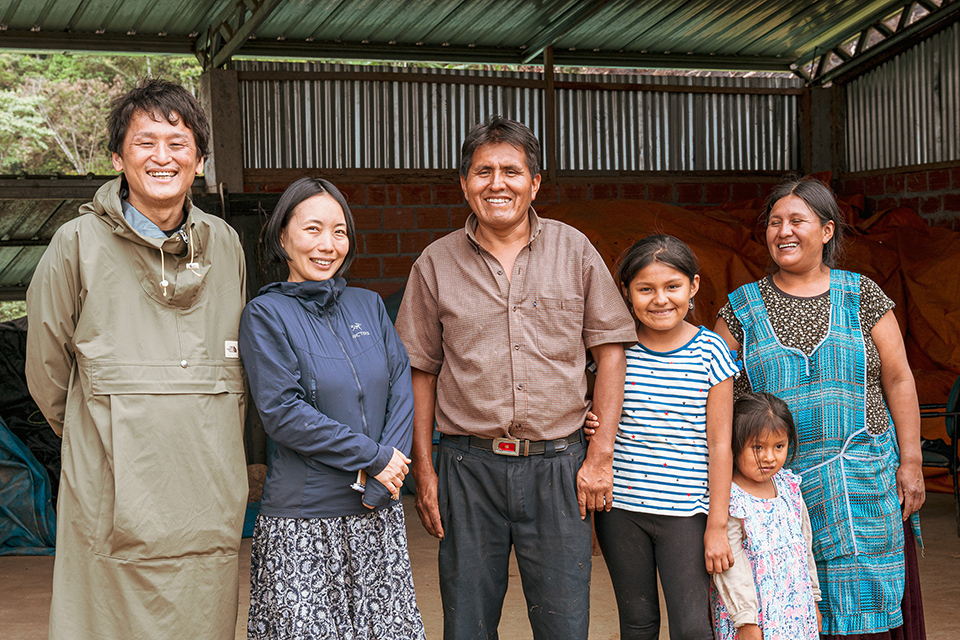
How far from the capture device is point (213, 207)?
218 inches

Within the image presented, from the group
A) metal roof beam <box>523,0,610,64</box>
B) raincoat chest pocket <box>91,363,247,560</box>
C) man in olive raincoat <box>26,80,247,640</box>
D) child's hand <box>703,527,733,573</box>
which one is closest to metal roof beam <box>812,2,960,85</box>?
metal roof beam <box>523,0,610,64</box>

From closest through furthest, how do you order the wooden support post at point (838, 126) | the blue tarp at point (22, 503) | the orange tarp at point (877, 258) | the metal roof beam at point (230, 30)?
the blue tarp at point (22, 503) < the metal roof beam at point (230, 30) < the orange tarp at point (877, 258) < the wooden support post at point (838, 126)

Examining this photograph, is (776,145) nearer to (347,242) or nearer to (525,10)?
(525,10)

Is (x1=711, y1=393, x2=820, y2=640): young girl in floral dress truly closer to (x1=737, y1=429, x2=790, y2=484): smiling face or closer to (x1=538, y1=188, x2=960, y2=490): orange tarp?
(x1=737, y1=429, x2=790, y2=484): smiling face

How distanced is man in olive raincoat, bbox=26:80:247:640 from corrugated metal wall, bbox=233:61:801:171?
171 inches

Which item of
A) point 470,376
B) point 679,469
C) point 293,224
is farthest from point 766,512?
point 293,224

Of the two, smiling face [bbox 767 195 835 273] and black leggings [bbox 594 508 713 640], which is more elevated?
smiling face [bbox 767 195 835 273]

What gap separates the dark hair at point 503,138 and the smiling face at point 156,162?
27.3 inches

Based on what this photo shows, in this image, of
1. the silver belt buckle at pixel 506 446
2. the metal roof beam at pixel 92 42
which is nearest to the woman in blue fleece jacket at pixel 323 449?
the silver belt buckle at pixel 506 446

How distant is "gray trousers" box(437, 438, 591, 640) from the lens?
7.57 feet

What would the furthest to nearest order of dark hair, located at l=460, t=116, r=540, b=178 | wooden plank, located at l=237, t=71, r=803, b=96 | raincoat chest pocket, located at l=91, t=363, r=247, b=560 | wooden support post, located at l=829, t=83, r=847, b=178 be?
wooden support post, located at l=829, t=83, r=847, b=178
wooden plank, located at l=237, t=71, r=803, b=96
dark hair, located at l=460, t=116, r=540, b=178
raincoat chest pocket, located at l=91, t=363, r=247, b=560

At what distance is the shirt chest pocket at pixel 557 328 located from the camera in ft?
7.65

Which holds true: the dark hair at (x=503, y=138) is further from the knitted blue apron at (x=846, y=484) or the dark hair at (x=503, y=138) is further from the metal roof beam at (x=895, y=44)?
the metal roof beam at (x=895, y=44)

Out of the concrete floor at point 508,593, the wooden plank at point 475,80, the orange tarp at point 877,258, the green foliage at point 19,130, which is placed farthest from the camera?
the green foliage at point 19,130
